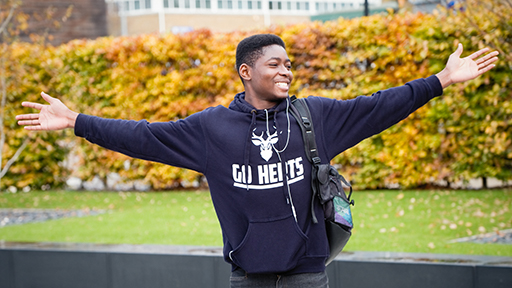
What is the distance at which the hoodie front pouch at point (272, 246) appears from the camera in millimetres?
2318

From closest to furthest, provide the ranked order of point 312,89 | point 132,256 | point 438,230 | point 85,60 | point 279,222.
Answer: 1. point 279,222
2. point 132,256
3. point 438,230
4. point 312,89
5. point 85,60

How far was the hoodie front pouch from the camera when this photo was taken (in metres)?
2.32

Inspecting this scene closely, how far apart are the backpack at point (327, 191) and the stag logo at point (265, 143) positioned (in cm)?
14

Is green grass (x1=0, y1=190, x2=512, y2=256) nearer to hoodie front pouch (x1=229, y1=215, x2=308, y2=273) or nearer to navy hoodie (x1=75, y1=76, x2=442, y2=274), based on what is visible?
navy hoodie (x1=75, y1=76, x2=442, y2=274)

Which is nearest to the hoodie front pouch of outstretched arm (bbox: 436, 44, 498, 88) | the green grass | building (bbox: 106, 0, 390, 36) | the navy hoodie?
the navy hoodie

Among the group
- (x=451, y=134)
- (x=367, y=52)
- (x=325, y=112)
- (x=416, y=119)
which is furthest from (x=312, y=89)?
(x=325, y=112)

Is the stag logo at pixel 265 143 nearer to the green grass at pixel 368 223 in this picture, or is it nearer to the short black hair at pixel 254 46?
the short black hair at pixel 254 46

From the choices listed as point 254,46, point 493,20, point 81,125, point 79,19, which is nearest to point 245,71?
point 254,46

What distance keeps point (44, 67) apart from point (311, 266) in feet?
32.4

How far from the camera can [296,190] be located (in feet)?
7.85

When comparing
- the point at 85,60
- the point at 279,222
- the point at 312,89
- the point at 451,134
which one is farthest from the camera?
the point at 85,60

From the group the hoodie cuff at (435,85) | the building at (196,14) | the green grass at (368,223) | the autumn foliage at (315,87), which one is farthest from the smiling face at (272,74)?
the building at (196,14)

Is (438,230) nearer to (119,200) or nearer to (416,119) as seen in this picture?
(416,119)

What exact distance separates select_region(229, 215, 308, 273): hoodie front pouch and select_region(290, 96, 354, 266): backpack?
0.13 meters
